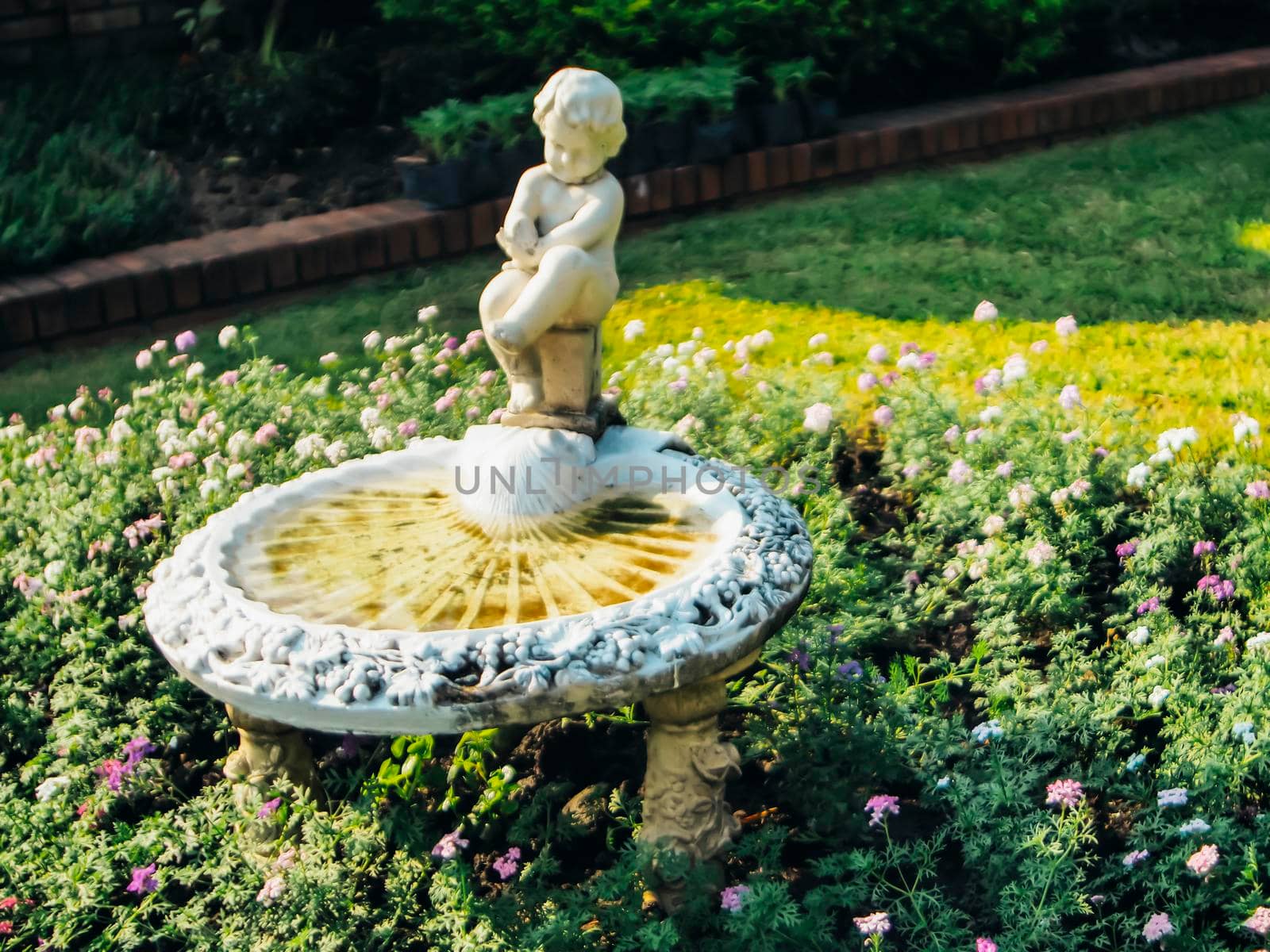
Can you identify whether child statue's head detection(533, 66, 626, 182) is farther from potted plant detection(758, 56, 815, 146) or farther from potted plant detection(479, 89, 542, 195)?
potted plant detection(758, 56, 815, 146)

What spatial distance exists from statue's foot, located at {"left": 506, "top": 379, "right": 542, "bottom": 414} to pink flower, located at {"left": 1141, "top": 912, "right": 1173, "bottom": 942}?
5.59 feet

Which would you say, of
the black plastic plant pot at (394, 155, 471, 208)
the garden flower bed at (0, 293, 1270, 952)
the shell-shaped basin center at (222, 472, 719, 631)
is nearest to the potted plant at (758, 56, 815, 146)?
the black plastic plant pot at (394, 155, 471, 208)

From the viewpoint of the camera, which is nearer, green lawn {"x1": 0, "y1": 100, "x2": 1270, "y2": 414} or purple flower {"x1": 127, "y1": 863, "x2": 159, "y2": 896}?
purple flower {"x1": 127, "y1": 863, "x2": 159, "y2": 896}

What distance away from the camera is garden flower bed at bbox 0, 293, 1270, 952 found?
315 cm

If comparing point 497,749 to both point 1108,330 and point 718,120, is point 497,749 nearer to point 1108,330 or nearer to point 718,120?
point 1108,330

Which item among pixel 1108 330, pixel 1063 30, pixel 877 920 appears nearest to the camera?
pixel 877 920

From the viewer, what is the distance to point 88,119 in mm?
7336

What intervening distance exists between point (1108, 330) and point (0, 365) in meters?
4.11

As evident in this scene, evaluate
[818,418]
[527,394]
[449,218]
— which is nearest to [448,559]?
[527,394]

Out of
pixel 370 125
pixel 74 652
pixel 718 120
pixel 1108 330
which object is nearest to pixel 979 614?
pixel 1108 330

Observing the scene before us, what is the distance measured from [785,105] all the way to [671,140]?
63 centimetres

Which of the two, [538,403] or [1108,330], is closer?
[538,403]

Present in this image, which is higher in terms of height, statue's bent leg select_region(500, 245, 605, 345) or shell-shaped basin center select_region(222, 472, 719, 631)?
statue's bent leg select_region(500, 245, 605, 345)

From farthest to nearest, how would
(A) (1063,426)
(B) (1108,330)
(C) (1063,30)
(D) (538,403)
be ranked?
(C) (1063,30), (B) (1108,330), (A) (1063,426), (D) (538,403)
